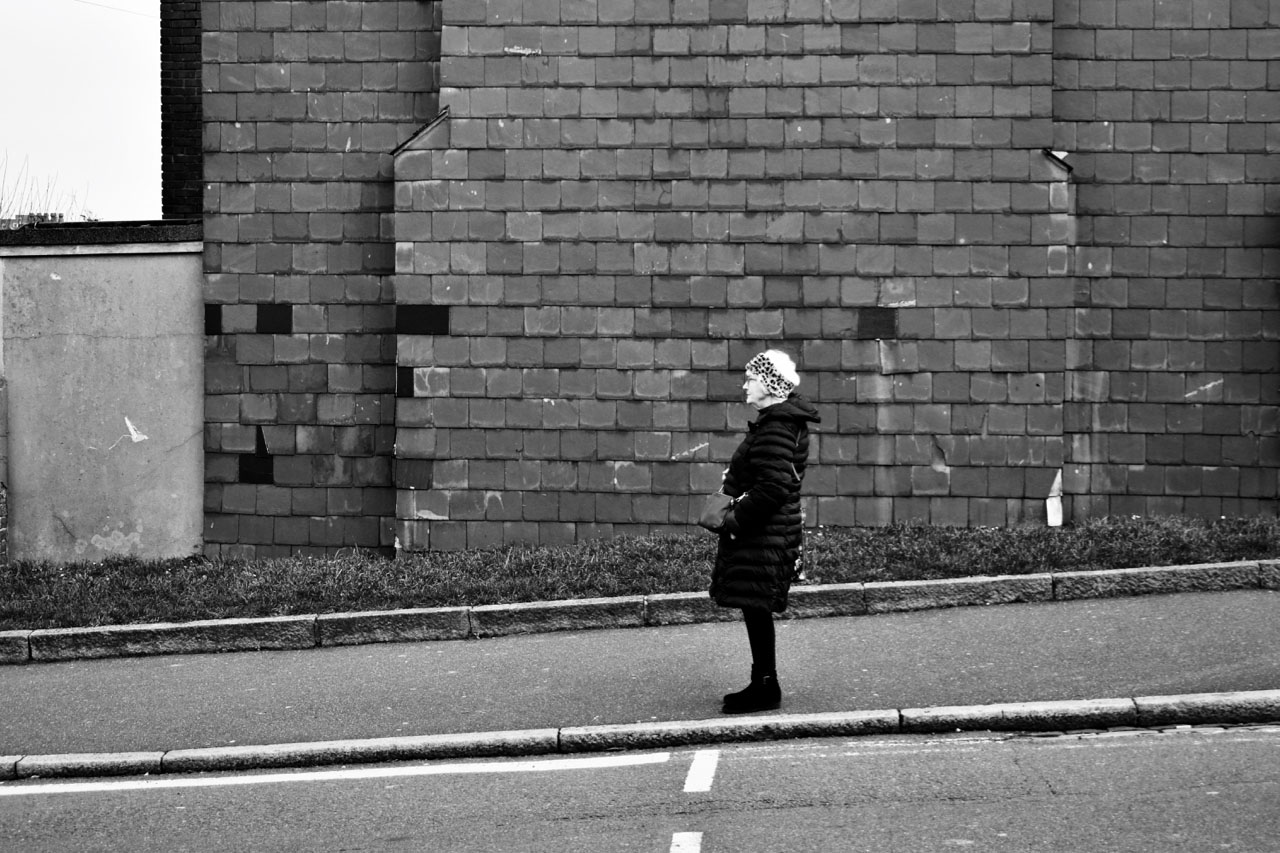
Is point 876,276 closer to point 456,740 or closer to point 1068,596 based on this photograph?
point 1068,596

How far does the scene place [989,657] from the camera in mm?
7719

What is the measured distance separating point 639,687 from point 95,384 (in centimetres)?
610

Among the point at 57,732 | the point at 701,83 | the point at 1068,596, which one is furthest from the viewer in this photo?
the point at 701,83

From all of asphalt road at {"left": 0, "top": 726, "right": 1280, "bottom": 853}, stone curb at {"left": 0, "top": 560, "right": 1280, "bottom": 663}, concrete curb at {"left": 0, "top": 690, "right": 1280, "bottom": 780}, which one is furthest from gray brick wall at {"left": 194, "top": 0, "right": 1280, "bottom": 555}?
asphalt road at {"left": 0, "top": 726, "right": 1280, "bottom": 853}

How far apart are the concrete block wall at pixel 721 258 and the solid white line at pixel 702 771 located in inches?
188

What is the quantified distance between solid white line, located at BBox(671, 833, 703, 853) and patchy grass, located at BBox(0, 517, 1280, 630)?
148 inches

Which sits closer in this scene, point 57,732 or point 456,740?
point 456,740

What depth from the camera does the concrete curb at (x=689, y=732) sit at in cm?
663

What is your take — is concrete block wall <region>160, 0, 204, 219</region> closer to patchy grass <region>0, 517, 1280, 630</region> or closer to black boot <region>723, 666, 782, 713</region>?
patchy grass <region>0, 517, 1280, 630</region>

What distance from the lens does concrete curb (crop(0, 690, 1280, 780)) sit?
663cm

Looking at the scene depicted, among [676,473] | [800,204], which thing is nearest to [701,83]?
[800,204]

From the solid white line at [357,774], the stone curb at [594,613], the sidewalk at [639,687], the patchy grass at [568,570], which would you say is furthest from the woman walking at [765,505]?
the patchy grass at [568,570]

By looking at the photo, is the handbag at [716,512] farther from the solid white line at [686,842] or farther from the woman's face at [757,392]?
the solid white line at [686,842]

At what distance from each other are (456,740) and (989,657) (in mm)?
2681
